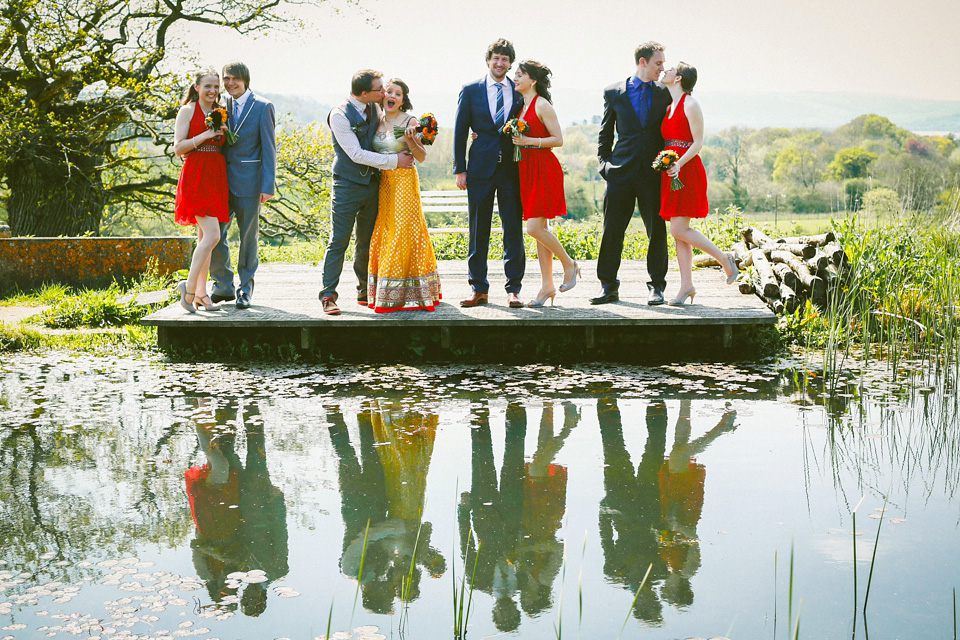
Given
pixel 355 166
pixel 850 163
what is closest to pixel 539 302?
pixel 355 166

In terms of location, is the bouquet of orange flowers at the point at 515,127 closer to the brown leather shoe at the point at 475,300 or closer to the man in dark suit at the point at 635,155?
the man in dark suit at the point at 635,155

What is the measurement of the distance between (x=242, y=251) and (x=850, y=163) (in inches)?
1616

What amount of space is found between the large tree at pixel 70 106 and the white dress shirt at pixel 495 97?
942cm

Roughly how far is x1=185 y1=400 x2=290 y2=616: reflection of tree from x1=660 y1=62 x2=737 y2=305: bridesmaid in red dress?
3.34m

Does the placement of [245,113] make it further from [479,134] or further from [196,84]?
[479,134]

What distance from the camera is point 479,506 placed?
3.91 m

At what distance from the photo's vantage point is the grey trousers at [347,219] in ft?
22.3

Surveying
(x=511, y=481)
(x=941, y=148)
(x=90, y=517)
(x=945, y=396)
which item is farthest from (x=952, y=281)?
(x=941, y=148)

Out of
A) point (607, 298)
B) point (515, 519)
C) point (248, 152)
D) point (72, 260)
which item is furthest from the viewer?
point (72, 260)

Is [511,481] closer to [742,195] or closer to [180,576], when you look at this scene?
[180,576]

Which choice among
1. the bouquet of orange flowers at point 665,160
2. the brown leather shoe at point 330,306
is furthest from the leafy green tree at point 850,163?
the brown leather shoe at point 330,306

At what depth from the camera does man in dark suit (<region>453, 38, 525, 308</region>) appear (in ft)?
21.9

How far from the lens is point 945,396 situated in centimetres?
571

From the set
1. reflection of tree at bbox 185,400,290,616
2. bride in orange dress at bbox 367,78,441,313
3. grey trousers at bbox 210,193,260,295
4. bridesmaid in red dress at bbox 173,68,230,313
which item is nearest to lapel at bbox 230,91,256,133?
bridesmaid in red dress at bbox 173,68,230,313
